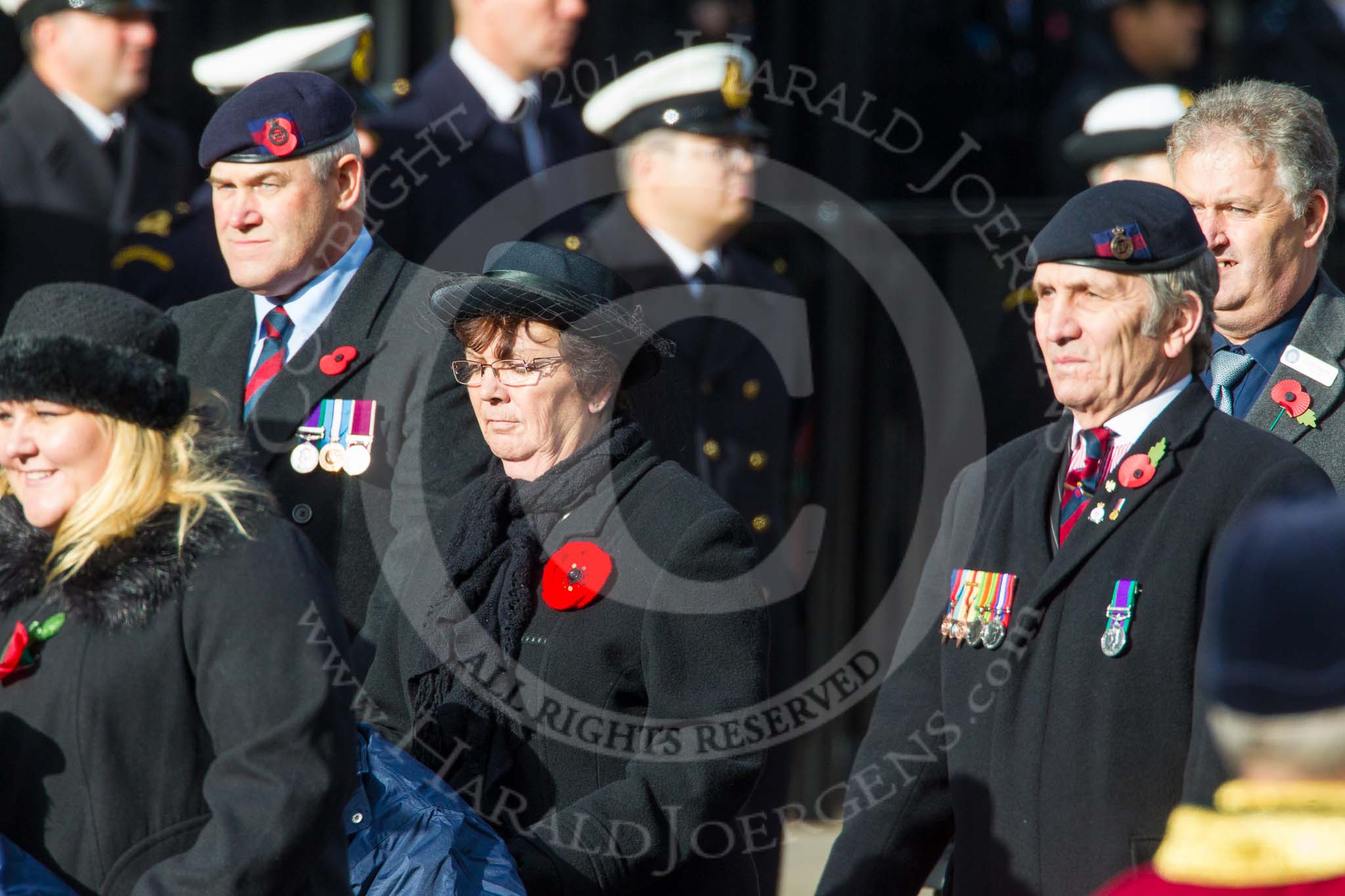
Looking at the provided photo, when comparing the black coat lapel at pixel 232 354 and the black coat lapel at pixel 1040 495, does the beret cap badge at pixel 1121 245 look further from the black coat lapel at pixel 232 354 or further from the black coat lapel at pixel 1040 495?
the black coat lapel at pixel 232 354

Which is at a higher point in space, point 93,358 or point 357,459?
point 93,358

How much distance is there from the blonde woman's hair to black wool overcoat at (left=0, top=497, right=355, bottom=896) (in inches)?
0.8

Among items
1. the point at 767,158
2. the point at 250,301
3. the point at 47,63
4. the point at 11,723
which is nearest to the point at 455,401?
the point at 250,301

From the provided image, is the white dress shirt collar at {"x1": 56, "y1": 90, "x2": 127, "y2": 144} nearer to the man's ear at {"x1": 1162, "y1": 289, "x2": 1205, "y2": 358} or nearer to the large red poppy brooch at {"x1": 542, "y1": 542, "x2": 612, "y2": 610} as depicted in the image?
the large red poppy brooch at {"x1": 542, "y1": 542, "x2": 612, "y2": 610}

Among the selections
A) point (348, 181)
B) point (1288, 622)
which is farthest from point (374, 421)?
point (1288, 622)

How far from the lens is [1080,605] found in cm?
281

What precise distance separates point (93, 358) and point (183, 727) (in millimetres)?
499

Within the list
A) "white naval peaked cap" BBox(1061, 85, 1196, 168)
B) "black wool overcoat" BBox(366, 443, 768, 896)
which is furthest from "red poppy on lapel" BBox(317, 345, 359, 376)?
"white naval peaked cap" BBox(1061, 85, 1196, 168)

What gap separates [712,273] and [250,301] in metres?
1.52

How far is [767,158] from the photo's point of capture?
222 inches

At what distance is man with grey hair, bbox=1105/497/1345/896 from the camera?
5.21 feet

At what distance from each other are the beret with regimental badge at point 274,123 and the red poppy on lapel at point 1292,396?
191cm

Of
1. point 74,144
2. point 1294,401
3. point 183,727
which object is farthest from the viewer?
point 74,144

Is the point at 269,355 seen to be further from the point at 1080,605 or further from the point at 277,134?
the point at 1080,605
